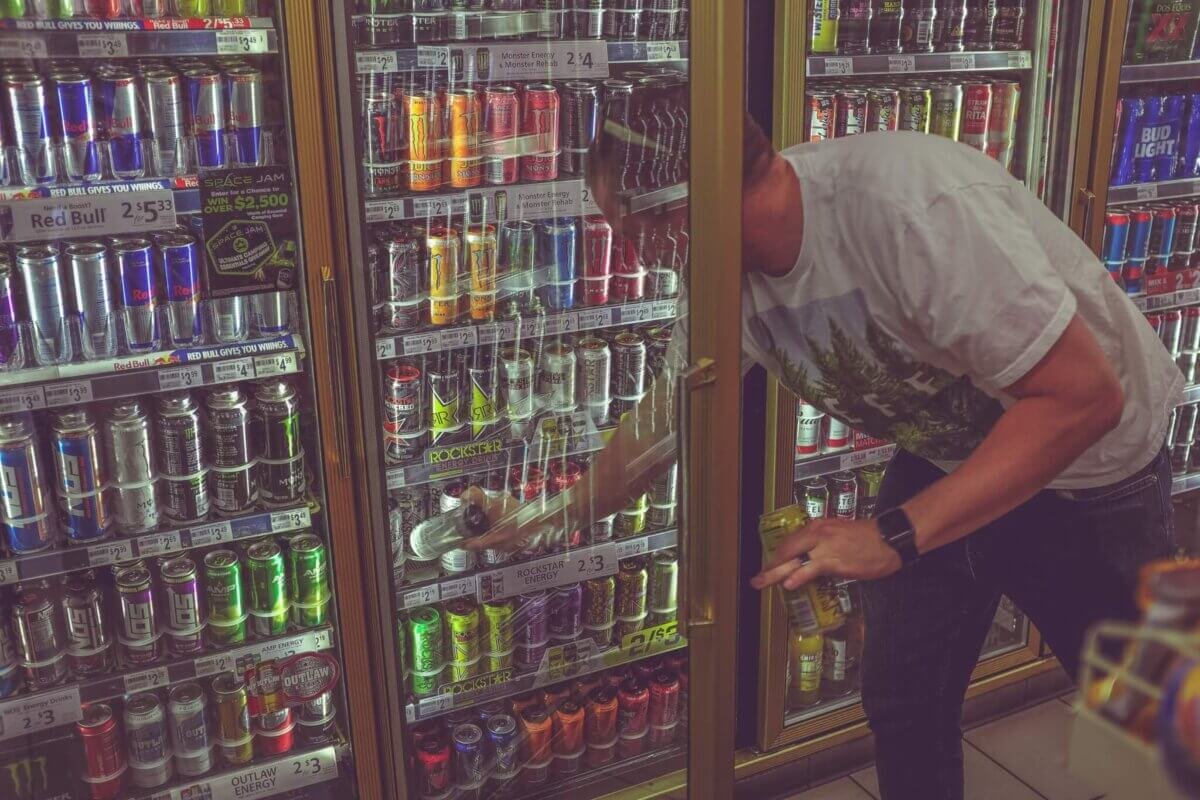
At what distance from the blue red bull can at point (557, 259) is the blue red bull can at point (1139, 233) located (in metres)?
1.33

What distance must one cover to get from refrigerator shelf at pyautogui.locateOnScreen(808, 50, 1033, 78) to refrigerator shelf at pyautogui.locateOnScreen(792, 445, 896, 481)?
753 mm

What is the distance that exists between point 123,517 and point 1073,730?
1686 mm

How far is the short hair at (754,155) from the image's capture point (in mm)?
1034

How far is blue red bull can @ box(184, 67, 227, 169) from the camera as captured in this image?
166cm

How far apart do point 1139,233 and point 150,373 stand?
211cm

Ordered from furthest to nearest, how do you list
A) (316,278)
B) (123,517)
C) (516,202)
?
1. (516,202)
2. (123,517)
3. (316,278)

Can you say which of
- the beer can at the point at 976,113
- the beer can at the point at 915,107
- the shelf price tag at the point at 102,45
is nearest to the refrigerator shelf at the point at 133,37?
the shelf price tag at the point at 102,45

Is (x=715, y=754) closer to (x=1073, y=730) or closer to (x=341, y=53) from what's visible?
(x=1073, y=730)

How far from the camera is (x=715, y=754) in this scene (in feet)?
3.62

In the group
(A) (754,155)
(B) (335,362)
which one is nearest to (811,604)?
(A) (754,155)

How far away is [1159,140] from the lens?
7.86 ft

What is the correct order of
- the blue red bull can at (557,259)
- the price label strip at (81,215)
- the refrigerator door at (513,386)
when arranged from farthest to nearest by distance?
the blue red bull can at (557,259) < the refrigerator door at (513,386) < the price label strip at (81,215)

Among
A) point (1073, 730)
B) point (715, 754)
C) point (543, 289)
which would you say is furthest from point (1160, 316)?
point (1073, 730)

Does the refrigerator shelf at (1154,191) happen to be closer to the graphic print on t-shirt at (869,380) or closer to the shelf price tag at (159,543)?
the graphic print on t-shirt at (869,380)
